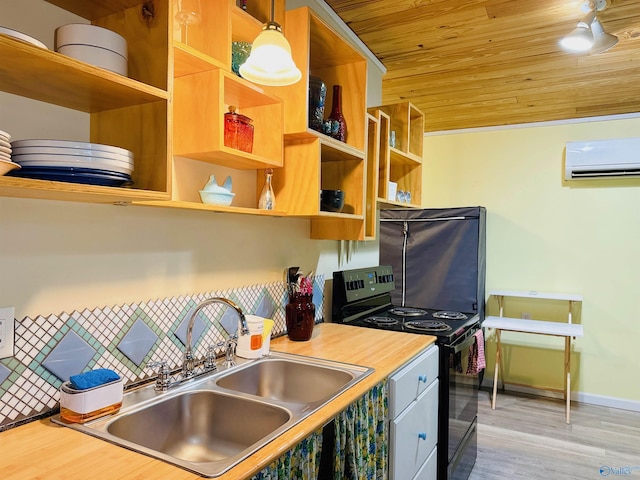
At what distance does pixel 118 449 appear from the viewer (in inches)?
39.2

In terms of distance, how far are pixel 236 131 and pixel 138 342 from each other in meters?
0.75

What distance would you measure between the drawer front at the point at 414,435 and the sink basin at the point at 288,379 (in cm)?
28

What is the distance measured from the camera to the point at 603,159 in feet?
12.1

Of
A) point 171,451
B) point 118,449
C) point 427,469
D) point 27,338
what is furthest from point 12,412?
point 427,469

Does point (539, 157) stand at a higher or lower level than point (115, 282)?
higher

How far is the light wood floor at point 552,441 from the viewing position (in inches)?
106

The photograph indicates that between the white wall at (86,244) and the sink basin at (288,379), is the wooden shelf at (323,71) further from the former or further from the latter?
the sink basin at (288,379)

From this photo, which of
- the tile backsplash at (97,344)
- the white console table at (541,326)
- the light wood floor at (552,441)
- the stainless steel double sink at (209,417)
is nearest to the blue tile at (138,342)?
the tile backsplash at (97,344)

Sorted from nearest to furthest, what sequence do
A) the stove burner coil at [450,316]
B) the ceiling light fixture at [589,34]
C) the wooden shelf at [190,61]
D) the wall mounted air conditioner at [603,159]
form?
the wooden shelf at [190,61] < the ceiling light fixture at [589,34] < the stove burner coil at [450,316] < the wall mounted air conditioner at [603,159]

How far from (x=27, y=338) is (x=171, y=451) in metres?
0.51

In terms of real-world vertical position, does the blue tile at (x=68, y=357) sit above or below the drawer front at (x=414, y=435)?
above

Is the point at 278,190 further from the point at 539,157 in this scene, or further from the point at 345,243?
the point at 539,157

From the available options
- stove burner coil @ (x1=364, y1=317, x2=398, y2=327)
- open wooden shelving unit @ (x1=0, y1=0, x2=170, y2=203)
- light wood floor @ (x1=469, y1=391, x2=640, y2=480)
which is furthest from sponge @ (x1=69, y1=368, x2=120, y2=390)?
light wood floor @ (x1=469, y1=391, x2=640, y2=480)

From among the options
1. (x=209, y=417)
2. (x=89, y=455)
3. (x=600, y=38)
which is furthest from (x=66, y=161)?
(x=600, y=38)
